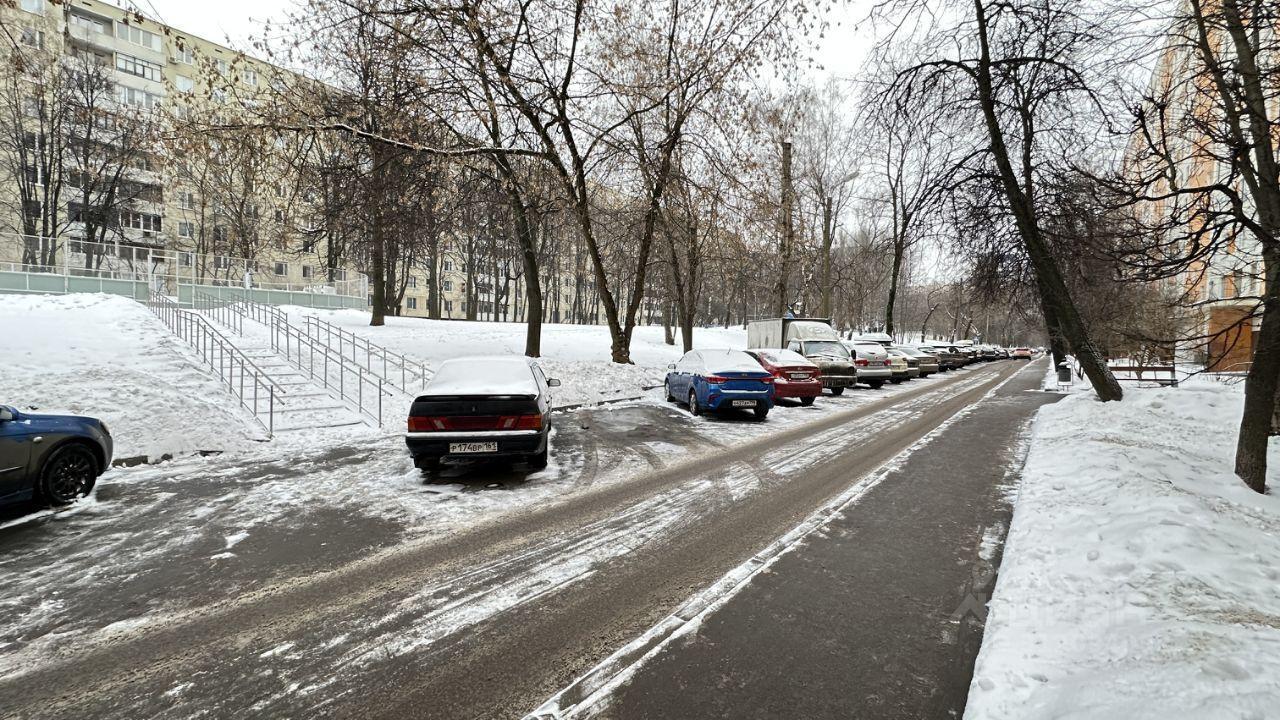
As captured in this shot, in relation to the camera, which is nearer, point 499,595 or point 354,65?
point 499,595

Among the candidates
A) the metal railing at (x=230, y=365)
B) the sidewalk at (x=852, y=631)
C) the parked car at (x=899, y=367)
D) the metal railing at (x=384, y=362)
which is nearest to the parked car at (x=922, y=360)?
the parked car at (x=899, y=367)

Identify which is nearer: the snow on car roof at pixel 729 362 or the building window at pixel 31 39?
the snow on car roof at pixel 729 362

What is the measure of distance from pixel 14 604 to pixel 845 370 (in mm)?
18220

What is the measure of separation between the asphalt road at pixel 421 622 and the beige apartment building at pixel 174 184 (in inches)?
223

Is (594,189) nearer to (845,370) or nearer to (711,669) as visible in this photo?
(845,370)

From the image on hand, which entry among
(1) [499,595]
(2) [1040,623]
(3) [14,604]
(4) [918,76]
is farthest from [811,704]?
(4) [918,76]

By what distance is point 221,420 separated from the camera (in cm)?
895

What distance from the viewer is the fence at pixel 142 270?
61.4 ft

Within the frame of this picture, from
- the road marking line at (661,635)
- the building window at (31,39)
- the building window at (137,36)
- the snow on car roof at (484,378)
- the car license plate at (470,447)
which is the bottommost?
the road marking line at (661,635)

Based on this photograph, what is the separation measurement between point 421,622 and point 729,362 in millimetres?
10103

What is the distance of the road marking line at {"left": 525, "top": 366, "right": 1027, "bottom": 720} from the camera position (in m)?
2.64

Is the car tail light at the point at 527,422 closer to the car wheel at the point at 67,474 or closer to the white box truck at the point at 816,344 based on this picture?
the car wheel at the point at 67,474

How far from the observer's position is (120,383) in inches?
350

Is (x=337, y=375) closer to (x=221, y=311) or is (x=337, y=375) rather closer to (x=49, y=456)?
(x=49, y=456)
